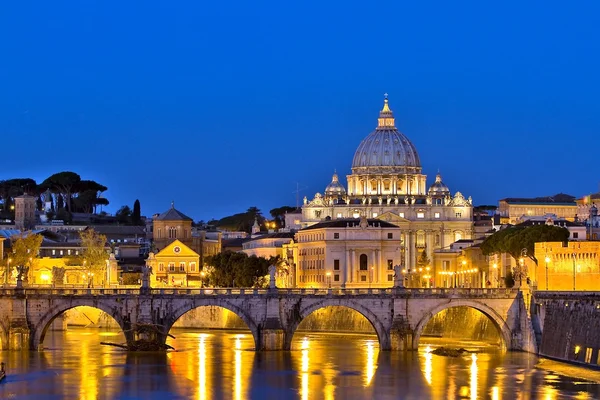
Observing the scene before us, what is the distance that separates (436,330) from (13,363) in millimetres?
33752

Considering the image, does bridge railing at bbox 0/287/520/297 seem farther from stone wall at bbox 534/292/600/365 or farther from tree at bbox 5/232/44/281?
tree at bbox 5/232/44/281

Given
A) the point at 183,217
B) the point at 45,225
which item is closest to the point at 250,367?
the point at 183,217

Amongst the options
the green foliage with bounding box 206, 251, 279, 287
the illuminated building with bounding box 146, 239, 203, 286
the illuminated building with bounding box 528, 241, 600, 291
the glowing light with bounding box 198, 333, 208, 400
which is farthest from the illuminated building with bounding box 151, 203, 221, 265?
the illuminated building with bounding box 528, 241, 600, 291

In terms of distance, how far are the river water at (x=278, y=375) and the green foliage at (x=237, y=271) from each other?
1595 inches

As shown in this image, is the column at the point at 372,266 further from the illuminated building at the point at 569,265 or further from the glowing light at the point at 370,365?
the glowing light at the point at 370,365

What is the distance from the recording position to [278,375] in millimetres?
82312

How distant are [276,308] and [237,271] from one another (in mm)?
48031

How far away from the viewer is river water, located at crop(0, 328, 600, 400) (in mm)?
75938

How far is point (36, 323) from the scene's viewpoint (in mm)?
93688

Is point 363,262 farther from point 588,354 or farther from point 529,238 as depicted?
point 588,354

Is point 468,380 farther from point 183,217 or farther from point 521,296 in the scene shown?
point 183,217

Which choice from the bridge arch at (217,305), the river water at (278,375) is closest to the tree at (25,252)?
the river water at (278,375)

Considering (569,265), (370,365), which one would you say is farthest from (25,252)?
(370,365)

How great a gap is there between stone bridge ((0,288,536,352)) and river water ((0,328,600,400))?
1.39 meters
